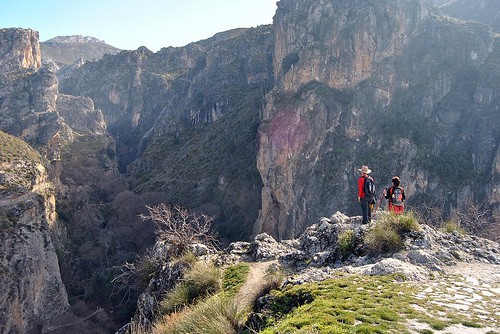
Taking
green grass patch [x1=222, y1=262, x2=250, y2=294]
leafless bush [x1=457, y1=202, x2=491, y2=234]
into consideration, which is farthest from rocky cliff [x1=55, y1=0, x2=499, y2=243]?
green grass patch [x1=222, y1=262, x2=250, y2=294]

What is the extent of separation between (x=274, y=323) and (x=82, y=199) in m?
60.8

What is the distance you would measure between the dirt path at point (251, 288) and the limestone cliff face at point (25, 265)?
91.0 feet

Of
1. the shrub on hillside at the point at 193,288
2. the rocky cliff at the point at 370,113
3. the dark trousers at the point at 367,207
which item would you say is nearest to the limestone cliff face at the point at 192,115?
the rocky cliff at the point at 370,113

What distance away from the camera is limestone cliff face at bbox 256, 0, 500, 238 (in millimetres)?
43906

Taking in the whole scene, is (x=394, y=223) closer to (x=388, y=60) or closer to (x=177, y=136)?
(x=388, y=60)

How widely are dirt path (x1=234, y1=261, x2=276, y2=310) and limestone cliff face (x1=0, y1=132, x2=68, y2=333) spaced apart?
27729mm

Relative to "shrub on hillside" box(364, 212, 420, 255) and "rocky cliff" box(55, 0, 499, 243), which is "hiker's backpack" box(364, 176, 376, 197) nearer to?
"shrub on hillside" box(364, 212, 420, 255)

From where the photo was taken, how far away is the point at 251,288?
9523 mm

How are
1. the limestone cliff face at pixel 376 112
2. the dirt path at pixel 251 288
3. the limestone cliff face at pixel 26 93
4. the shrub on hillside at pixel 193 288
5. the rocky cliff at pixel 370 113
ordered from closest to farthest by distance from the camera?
the dirt path at pixel 251 288
the shrub on hillside at pixel 193 288
the rocky cliff at pixel 370 113
the limestone cliff face at pixel 376 112
the limestone cliff face at pixel 26 93

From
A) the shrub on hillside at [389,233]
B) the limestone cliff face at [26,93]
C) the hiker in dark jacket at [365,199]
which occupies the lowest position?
the shrub on hillside at [389,233]

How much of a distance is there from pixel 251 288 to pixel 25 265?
30.7 metres

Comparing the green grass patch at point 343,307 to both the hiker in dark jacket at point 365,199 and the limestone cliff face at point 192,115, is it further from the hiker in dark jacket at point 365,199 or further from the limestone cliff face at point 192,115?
the limestone cliff face at point 192,115

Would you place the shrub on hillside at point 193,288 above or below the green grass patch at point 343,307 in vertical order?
below

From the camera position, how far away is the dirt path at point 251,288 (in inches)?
343
